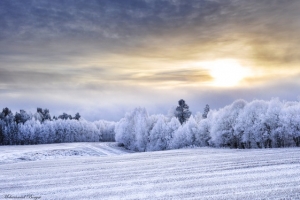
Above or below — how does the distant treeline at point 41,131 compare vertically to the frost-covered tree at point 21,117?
below

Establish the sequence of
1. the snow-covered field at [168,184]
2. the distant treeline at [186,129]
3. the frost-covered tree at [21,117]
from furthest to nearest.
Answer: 1. the frost-covered tree at [21,117]
2. the distant treeline at [186,129]
3. the snow-covered field at [168,184]

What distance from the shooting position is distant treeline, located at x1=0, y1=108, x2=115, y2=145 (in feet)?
462

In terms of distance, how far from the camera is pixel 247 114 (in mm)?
70938

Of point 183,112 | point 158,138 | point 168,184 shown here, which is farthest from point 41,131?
point 168,184

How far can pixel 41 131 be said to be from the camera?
145250mm

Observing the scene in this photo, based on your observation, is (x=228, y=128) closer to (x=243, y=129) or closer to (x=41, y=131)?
(x=243, y=129)

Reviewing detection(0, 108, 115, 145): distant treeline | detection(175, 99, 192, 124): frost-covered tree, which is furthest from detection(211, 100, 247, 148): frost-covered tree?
detection(0, 108, 115, 145): distant treeline

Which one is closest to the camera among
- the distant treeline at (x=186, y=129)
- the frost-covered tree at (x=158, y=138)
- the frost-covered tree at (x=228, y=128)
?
the distant treeline at (x=186, y=129)

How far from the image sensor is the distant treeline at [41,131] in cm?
14088

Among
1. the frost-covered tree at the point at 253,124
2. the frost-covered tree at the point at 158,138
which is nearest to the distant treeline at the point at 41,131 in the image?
the frost-covered tree at the point at 158,138

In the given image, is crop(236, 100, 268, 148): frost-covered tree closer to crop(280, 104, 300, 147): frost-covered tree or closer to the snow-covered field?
crop(280, 104, 300, 147): frost-covered tree

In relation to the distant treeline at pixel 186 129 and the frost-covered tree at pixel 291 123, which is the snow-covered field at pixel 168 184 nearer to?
the frost-covered tree at pixel 291 123

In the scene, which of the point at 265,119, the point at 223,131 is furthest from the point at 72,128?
the point at 265,119

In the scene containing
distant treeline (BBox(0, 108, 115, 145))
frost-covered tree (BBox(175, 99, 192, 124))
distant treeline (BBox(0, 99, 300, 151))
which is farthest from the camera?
distant treeline (BBox(0, 108, 115, 145))
